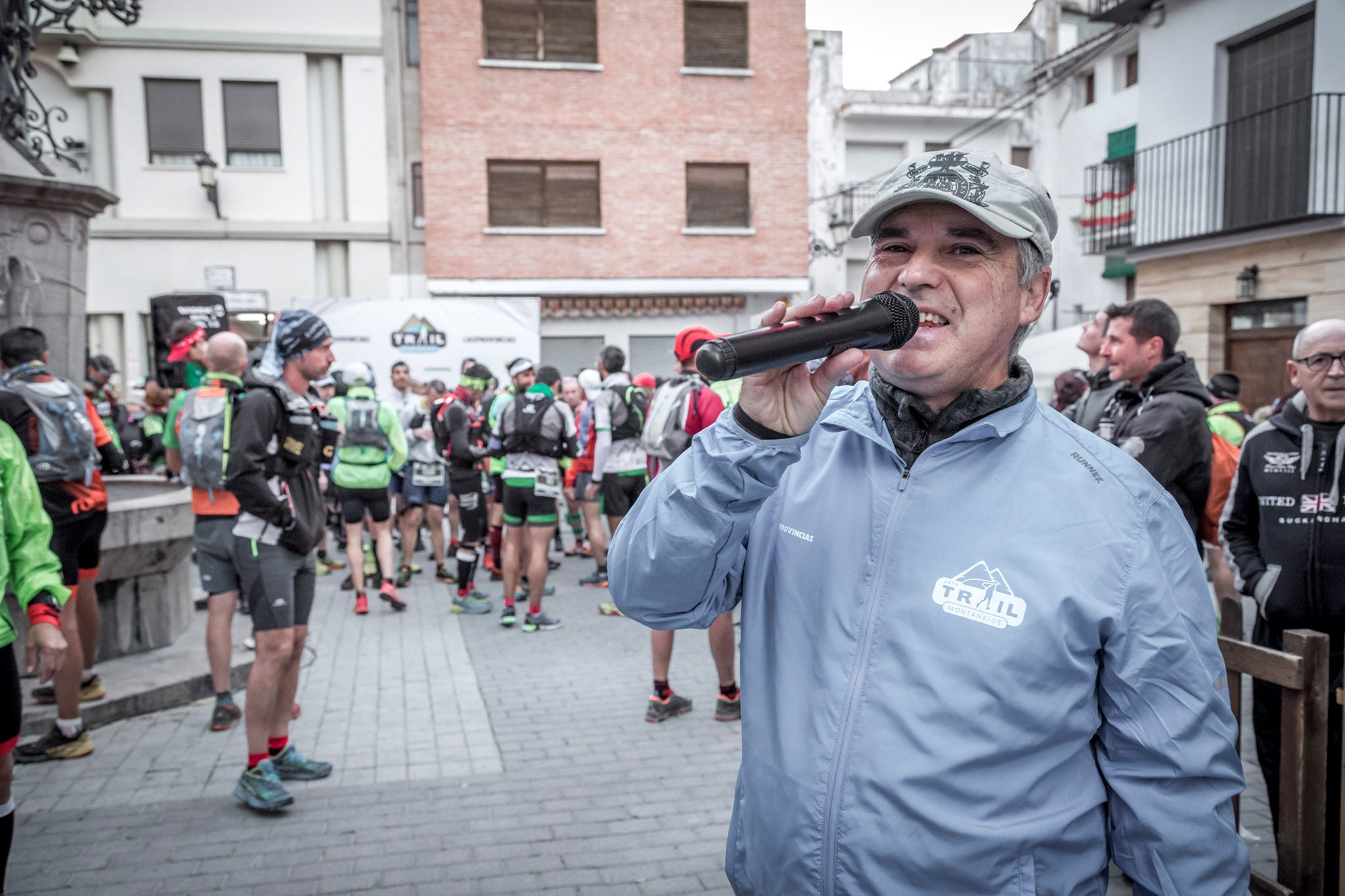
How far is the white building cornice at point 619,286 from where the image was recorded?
2080cm

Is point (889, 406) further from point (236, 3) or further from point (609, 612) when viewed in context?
point (236, 3)

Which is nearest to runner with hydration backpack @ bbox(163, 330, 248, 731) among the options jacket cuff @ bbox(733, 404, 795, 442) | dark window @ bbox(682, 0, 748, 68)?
jacket cuff @ bbox(733, 404, 795, 442)

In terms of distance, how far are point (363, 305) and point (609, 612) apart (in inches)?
429

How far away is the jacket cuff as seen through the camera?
157 centimetres

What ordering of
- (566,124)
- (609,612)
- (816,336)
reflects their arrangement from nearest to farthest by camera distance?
1. (816,336)
2. (609,612)
3. (566,124)

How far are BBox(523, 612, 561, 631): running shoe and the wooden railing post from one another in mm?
5838

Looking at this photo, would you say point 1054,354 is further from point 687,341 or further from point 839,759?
point 839,759

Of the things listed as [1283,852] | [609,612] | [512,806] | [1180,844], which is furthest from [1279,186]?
[1180,844]

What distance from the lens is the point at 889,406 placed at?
1.88 metres

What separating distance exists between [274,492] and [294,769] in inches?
57.8

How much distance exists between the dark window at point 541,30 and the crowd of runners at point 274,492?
14.1 m

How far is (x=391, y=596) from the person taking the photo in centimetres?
870

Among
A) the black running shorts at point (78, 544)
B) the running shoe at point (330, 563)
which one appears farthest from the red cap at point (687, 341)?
the running shoe at point (330, 563)

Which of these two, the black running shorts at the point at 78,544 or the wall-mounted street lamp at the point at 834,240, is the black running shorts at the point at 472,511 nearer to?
the black running shorts at the point at 78,544
